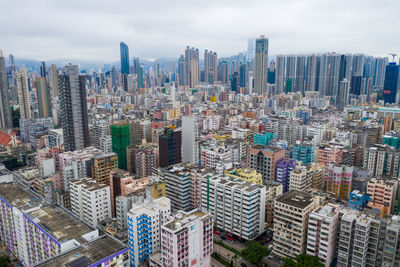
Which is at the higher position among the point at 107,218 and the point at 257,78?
the point at 257,78

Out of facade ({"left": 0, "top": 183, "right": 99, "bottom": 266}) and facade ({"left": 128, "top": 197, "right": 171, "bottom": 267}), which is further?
facade ({"left": 128, "top": 197, "right": 171, "bottom": 267})

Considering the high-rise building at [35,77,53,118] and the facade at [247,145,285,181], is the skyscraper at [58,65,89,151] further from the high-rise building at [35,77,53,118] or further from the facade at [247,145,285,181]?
the high-rise building at [35,77,53,118]

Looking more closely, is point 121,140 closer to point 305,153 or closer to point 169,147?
point 169,147

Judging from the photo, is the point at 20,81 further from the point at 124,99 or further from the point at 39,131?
the point at 124,99

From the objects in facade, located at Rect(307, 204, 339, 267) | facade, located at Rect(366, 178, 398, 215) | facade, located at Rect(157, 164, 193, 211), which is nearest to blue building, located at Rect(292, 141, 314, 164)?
facade, located at Rect(366, 178, 398, 215)

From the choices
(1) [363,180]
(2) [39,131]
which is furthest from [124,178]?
(2) [39,131]

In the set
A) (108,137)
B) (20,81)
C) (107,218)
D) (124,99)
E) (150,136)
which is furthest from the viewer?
(124,99)

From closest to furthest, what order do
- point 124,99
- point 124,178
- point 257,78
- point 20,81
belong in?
point 124,178 → point 20,81 → point 124,99 → point 257,78
